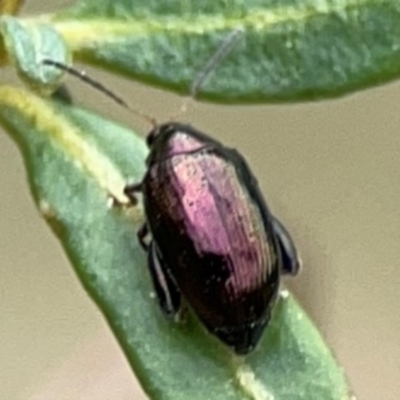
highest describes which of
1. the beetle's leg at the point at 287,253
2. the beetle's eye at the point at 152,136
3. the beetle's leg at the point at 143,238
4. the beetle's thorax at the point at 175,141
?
the beetle's eye at the point at 152,136

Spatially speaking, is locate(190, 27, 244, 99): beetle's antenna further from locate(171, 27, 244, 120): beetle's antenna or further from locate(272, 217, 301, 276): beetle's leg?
locate(272, 217, 301, 276): beetle's leg

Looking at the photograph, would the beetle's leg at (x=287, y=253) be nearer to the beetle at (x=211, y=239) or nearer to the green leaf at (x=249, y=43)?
the beetle at (x=211, y=239)

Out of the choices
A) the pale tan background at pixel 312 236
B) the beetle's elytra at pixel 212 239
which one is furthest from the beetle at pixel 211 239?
the pale tan background at pixel 312 236

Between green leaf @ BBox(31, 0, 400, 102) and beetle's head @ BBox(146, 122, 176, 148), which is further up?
green leaf @ BBox(31, 0, 400, 102)

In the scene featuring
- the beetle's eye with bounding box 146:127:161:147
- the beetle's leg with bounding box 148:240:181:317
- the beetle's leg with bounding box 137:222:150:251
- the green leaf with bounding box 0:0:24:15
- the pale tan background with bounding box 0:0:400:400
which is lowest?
the pale tan background with bounding box 0:0:400:400

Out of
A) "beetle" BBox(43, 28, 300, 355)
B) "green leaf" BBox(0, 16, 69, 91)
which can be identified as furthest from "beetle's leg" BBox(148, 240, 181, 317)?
"green leaf" BBox(0, 16, 69, 91)

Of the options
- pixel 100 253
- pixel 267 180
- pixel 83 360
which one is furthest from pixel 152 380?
pixel 267 180
